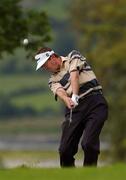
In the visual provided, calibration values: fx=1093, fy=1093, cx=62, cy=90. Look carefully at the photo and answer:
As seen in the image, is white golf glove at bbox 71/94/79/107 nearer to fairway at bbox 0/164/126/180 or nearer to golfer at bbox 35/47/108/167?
golfer at bbox 35/47/108/167

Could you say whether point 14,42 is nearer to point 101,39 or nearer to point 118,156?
→ point 118,156

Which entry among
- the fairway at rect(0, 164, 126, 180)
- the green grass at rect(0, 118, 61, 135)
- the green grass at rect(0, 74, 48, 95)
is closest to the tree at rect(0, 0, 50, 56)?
the fairway at rect(0, 164, 126, 180)

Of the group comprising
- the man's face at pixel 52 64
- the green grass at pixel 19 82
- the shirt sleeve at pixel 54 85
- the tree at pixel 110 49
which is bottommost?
the shirt sleeve at pixel 54 85

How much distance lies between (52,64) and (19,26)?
48.8 ft

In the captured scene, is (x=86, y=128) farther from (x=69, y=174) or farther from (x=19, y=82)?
(x=19, y=82)

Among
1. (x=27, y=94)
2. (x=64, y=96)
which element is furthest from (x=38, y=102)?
(x=64, y=96)

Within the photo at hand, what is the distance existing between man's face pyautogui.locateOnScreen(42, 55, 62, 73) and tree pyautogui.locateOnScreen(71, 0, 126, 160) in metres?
38.2

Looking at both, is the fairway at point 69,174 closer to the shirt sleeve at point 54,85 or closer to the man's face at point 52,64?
the shirt sleeve at point 54,85

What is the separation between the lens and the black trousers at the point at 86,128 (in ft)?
53.7

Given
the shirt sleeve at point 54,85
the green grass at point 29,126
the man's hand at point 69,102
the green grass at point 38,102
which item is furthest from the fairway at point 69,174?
the green grass at point 38,102

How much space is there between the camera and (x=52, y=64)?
53.7 feet

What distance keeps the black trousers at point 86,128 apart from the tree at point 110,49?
124 feet

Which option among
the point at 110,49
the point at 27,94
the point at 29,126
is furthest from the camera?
the point at 27,94

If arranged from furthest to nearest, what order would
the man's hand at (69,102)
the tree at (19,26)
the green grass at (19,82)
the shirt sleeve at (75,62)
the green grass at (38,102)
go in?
1. the green grass at (19,82)
2. the green grass at (38,102)
3. the tree at (19,26)
4. the shirt sleeve at (75,62)
5. the man's hand at (69,102)
